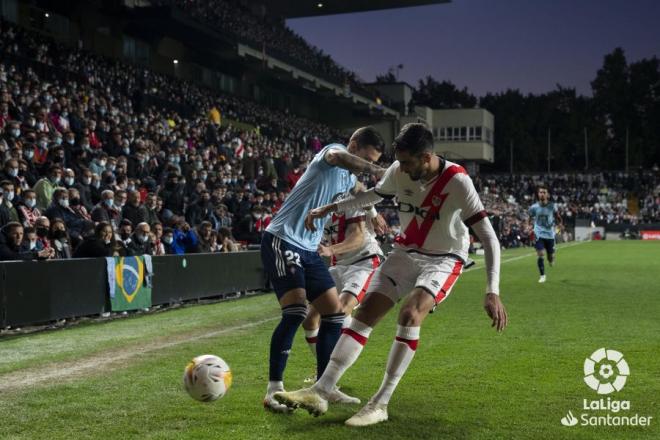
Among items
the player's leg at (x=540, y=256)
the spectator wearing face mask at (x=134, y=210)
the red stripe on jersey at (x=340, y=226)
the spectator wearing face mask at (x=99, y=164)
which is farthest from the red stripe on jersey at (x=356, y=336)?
the player's leg at (x=540, y=256)

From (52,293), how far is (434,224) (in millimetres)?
8015

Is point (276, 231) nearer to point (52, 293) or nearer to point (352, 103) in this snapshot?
point (52, 293)

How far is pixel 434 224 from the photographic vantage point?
5.99 meters

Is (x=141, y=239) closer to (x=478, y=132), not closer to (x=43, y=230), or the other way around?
(x=43, y=230)

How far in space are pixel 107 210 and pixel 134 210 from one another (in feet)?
2.59

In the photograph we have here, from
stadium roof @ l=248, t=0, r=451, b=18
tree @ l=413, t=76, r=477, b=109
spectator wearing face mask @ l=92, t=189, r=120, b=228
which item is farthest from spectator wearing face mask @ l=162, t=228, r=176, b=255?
tree @ l=413, t=76, r=477, b=109

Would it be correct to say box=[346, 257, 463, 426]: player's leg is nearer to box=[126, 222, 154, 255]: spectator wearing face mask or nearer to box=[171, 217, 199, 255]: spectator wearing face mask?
box=[126, 222, 154, 255]: spectator wearing face mask

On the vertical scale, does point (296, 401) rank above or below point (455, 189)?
below

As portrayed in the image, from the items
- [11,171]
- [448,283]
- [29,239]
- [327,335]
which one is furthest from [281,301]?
[11,171]

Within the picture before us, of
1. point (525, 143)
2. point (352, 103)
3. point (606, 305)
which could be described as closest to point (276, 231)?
point (606, 305)

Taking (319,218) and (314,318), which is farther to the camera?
(314,318)

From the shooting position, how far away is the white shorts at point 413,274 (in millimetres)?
5888

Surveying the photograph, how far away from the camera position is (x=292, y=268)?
620cm

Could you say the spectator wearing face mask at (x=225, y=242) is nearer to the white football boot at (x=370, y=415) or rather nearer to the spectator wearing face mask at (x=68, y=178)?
the spectator wearing face mask at (x=68, y=178)
